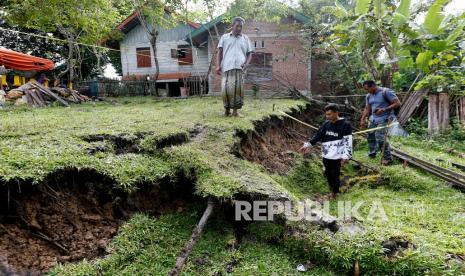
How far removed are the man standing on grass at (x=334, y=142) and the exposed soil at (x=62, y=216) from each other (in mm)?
2339

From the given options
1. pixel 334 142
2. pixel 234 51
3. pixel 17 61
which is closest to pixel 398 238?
Result: pixel 334 142

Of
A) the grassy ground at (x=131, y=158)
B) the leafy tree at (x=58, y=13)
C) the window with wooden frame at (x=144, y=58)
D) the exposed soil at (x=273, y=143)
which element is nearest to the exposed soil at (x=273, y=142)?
the exposed soil at (x=273, y=143)

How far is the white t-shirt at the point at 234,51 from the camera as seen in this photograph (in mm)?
5125

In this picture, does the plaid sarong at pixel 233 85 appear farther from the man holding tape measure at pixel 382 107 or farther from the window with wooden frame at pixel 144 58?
the window with wooden frame at pixel 144 58

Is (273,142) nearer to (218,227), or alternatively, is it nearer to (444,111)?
(218,227)

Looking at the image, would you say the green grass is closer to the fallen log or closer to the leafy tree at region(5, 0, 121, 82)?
the fallen log

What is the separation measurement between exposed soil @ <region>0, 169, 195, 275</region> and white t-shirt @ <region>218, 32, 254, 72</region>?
2.80 meters

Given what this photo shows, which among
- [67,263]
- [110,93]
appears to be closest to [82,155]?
[67,263]

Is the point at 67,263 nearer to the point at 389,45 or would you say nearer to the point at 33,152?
the point at 33,152

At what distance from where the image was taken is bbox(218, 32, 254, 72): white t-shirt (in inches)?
202

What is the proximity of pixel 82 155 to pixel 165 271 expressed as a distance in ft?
4.51

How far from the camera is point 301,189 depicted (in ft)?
15.3

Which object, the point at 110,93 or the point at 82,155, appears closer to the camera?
the point at 82,155

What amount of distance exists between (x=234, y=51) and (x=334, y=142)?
2221 millimetres
